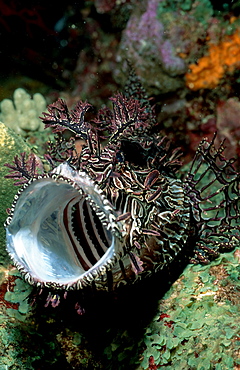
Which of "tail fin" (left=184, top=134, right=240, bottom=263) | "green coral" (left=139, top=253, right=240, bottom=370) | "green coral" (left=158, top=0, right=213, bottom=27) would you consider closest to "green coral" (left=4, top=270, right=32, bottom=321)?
"green coral" (left=139, top=253, right=240, bottom=370)

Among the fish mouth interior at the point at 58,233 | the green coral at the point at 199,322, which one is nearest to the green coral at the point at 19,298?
the fish mouth interior at the point at 58,233

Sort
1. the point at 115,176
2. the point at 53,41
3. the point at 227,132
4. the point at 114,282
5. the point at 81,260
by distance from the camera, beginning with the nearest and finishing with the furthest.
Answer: the point at 115,176, the point at 114,282, the point at 81,260, the point at 227,132, the point at 53,41

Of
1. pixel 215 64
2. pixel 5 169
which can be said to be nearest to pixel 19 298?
pixel 5 169

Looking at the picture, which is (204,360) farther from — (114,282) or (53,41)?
(53,41)

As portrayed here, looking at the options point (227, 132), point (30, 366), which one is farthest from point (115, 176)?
point (227, 132)

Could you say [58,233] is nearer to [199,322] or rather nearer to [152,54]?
[199,322]
